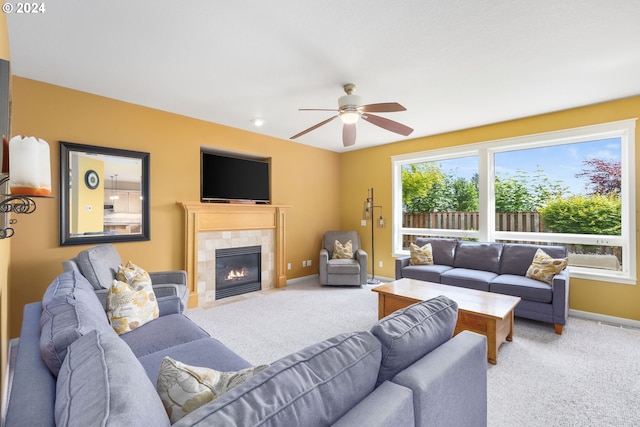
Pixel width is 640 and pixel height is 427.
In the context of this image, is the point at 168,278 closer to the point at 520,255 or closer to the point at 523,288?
the point at 523,288

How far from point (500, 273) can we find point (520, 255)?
13.1 inches

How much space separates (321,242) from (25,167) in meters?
5.05

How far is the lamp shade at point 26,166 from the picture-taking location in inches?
39.4

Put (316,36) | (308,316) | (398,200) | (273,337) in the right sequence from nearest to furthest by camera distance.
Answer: (316,36) → (273,337) → (308,316) → (398,200)

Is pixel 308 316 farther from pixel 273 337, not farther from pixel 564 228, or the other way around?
pixel 564 228

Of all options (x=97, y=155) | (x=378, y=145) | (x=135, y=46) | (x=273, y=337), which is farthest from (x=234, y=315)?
(x=378, y=145)

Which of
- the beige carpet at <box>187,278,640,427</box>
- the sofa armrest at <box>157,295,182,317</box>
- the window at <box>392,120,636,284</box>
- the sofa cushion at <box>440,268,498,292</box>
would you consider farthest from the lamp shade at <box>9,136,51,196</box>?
the window at <box>392,120,636,284</box>

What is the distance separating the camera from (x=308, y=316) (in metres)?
3.69

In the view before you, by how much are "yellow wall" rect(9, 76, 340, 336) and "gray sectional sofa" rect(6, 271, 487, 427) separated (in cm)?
187

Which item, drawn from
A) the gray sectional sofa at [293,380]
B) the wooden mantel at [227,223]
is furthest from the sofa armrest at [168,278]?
the gray sectional sofa at [293,380]

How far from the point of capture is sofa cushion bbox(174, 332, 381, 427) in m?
0.71

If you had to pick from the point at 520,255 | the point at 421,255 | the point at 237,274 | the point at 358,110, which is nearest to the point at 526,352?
the point at 520,255

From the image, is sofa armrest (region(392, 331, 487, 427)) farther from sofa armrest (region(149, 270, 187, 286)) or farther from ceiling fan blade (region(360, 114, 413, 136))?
sofa armrest (region(149, 270, 187, 286))

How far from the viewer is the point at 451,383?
119 centimetres
